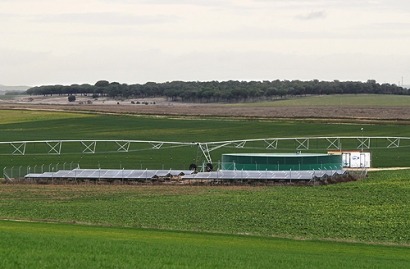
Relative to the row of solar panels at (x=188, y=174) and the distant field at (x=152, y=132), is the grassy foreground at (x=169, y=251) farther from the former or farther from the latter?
the distant field at (x=152, y=132)

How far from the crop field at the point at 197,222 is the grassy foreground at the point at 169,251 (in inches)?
1.4

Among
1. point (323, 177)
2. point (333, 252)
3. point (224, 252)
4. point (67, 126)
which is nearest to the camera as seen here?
point (224, 252)

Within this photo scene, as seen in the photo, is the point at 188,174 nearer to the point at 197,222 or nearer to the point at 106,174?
the point at 106,174

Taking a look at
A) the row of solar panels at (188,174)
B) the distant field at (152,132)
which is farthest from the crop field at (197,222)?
the row of solar panels at (188,174)

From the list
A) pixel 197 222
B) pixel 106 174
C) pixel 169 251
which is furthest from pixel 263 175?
pixel 169 251

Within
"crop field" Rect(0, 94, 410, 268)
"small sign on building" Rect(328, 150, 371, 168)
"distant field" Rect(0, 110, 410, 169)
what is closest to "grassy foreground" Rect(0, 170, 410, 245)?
"crop field" Rect(0, 94, 410, 268)

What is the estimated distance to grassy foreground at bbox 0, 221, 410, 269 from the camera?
92.6 ft

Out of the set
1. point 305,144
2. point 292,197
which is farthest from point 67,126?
point 292,197

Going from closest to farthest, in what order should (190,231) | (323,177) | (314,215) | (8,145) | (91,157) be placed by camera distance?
(190,231)
(314,215)
(323,177)
(91,157)
(8,145)

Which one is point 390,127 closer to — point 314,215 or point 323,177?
point 323,177

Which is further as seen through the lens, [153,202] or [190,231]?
[153,202]

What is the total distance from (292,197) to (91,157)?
1525 inches

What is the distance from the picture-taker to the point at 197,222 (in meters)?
46.1

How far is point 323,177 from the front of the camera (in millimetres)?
70938
